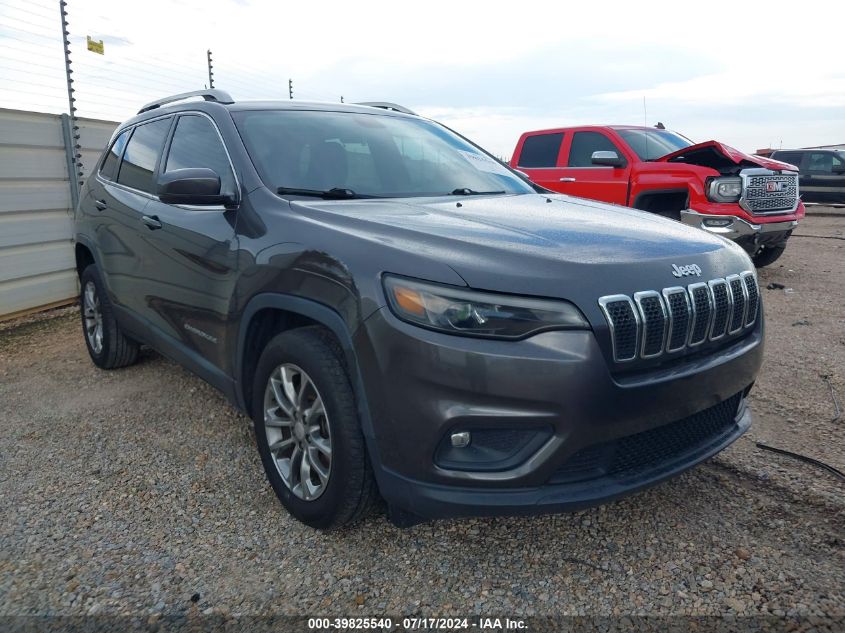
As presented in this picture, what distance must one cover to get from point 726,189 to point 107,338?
20.6 ft

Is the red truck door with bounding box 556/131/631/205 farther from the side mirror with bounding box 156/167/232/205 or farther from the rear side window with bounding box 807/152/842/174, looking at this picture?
the rear side window with bounding box 807/152/842/174

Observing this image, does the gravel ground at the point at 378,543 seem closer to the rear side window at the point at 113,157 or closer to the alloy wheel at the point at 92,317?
the alloy wheel at the point at 92,317

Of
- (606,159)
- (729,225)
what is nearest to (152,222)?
(606,159)

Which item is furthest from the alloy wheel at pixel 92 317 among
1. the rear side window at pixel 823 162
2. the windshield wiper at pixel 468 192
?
the rear side window at pixel 823 162

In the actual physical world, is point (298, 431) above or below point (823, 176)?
below

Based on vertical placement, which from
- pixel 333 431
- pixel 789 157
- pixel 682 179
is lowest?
pixel 333 431

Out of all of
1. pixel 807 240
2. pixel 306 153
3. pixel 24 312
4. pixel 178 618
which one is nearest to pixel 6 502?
pixel 178 618

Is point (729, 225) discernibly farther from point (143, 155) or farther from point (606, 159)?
point (143, 155)

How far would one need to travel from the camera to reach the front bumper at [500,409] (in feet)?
6.52

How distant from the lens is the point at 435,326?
2031 millimetres

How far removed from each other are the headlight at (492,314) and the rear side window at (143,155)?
8.10 ft

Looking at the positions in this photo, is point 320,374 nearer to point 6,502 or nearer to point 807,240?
point 6,502

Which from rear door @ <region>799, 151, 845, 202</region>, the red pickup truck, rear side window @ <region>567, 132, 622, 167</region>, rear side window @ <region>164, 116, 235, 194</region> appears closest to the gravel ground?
rear side window @ <region>164, 116, 235, 194</region>

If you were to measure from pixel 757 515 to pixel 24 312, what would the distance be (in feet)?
22.5
